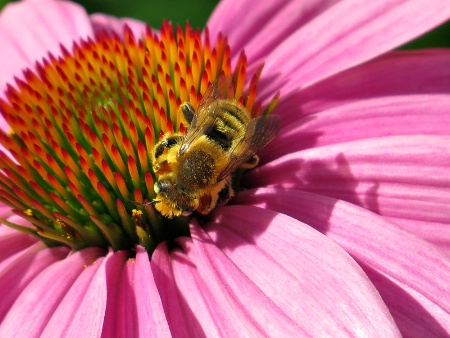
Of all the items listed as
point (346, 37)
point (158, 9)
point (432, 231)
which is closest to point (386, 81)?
point (346, 37)

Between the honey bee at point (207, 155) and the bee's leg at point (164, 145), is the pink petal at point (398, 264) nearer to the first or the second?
the honey bee at point (207, 155)

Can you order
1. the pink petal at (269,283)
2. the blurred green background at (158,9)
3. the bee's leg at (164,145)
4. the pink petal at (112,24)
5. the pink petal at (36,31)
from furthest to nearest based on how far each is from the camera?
the blurred green background at (158,9) → the pink petal at (112,24) → the pink petal at (36,31) → the bee's leg at (164,145) → the pink petal at (269,283)

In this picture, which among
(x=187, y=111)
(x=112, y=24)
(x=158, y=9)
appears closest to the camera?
(x=187, y=111)

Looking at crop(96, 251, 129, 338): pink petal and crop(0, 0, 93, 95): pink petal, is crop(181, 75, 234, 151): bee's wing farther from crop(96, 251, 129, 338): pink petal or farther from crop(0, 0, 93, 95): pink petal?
crop(0, 0, 93, 95): pink petal

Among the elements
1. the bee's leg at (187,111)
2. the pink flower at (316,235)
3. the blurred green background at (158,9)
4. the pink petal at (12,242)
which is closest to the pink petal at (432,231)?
the pink flower at (316,235)

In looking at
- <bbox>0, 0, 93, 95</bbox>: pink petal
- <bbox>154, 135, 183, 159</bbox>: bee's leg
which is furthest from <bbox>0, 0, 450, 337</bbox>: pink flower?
<bbox>0, 0, 93, 95</bbox>: pink petal

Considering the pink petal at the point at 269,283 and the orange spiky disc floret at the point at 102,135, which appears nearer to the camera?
the pink petal at the point at 269,283

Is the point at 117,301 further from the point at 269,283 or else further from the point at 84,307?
the point at 269,283

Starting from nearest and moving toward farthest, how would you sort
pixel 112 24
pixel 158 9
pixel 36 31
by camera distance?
pixel 36 31, pixel 112 24, pixel 158 9
